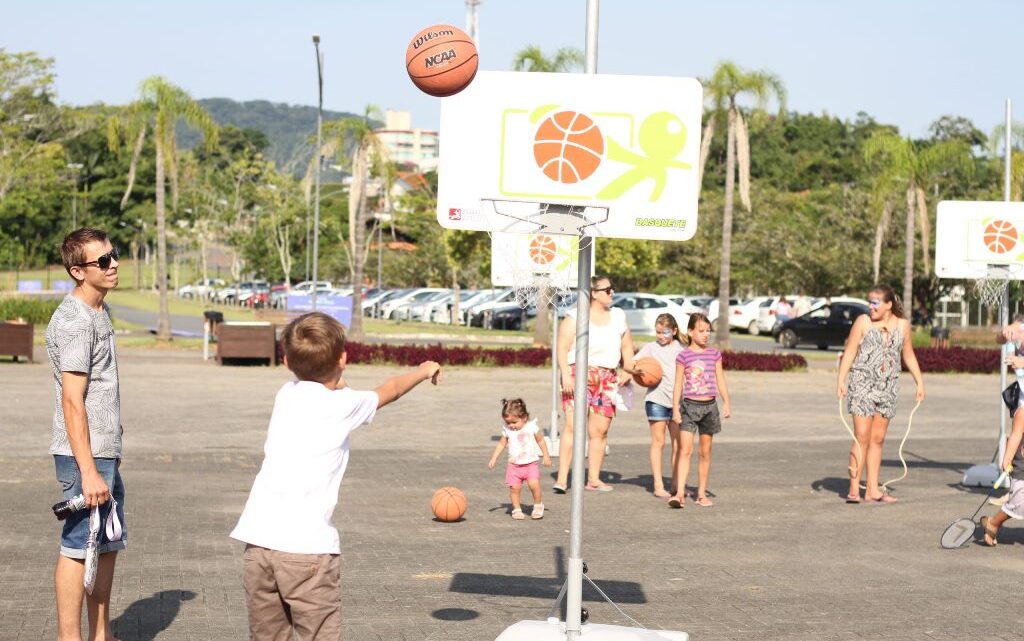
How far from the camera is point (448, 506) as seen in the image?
991cm

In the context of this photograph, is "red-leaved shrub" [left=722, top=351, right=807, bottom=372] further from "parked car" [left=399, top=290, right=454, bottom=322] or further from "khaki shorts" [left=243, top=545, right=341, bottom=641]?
"parked car" [left=399, top=290, right=454, bottom=322]

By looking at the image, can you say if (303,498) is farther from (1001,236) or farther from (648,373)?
(1001,236)

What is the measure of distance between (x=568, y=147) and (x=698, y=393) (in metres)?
5.30

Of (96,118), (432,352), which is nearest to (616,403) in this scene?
(432,352)

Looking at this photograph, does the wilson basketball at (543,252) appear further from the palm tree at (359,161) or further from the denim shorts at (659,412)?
the palm tree at (359,161)

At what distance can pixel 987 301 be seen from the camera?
14547mm

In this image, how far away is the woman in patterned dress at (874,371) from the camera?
37.2 ft

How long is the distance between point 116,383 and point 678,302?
158 feet

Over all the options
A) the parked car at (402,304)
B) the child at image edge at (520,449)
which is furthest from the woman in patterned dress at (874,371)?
the parked car at (402,304)

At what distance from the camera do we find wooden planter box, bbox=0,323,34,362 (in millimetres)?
27062

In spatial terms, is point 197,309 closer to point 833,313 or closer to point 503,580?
point 833,313

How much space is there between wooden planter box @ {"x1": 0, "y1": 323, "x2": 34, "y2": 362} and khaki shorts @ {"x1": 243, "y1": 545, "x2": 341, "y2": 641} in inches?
951

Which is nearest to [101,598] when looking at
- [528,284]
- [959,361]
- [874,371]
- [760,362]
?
[874,371]

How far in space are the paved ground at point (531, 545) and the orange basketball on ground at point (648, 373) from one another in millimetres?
1036
